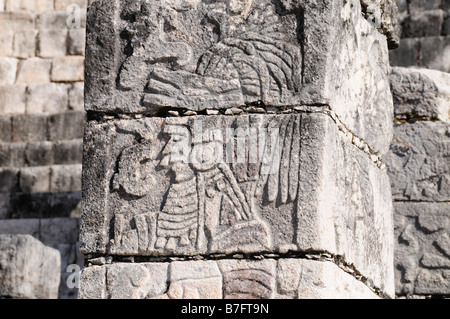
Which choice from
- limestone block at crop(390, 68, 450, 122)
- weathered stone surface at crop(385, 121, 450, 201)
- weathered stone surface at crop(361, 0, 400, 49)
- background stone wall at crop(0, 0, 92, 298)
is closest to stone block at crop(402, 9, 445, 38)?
background stone wall at crop(0, 0, 92, 298)

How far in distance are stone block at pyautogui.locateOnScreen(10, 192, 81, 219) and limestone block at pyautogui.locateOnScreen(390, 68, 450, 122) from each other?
5762 millimetres

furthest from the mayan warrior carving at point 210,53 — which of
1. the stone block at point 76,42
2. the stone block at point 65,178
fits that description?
the stone block at point 76,42

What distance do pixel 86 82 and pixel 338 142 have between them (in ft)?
3.95

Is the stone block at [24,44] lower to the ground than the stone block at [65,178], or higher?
higher

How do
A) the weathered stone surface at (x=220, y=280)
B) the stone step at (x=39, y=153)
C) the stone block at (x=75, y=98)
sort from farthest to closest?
the stone block at (x=75, y=98) → the stone step at (x=39, y=153) → the weathered stone surface at (x=220, y=280)

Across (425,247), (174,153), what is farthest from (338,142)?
(425,247)

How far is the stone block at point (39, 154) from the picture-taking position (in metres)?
11.9

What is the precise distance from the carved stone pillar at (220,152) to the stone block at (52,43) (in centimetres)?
783

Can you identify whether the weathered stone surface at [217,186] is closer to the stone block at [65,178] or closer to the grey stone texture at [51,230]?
the grey stone texture at [51,230]

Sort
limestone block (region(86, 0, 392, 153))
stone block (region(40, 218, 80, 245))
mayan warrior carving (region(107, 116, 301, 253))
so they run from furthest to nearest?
stone block (region(40, 218, 80, 245)) → limestone block (region(86, 0, 392, 153)) → mayan warrior carving (region(107, 116, 301, 253))

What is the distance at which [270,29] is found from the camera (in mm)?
4477

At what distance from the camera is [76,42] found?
40.4 ft

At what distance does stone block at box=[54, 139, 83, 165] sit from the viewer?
11789mm

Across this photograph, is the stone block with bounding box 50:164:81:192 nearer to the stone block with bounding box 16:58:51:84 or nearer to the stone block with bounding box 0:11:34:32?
the stone block with bounding box 16:58:51:84
